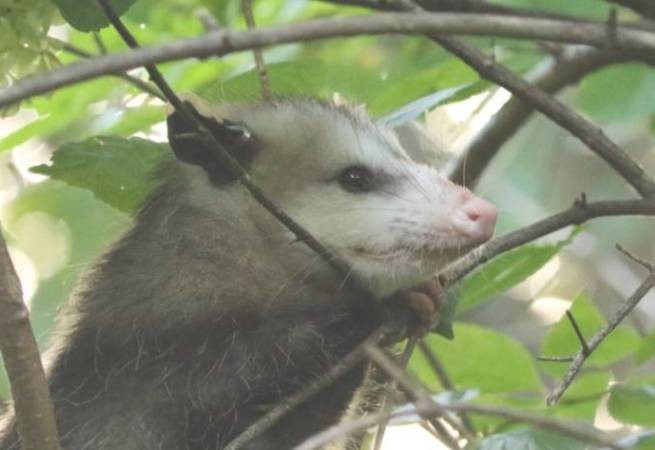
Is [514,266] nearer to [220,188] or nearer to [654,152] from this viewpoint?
[220,188]

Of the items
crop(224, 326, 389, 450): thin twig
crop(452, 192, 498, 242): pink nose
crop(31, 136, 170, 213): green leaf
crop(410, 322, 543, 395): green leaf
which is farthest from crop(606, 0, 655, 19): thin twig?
crop(31, 136, 170, 213): green leaf

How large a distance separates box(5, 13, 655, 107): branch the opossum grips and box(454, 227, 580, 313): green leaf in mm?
963

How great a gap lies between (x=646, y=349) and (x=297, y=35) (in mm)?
1306

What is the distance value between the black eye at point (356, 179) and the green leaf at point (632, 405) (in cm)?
70

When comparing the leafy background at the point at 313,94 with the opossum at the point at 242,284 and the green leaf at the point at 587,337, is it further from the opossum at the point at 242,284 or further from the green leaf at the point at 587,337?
Answer: the opossum at the point at 242,284

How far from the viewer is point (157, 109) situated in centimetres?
290

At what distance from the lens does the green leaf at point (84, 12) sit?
204cm

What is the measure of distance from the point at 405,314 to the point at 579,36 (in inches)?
40.9

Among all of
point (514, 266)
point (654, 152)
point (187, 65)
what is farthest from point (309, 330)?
point (654, 152)

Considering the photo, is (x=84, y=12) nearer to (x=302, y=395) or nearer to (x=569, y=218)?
(x=302, y=395)

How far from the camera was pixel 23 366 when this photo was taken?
192cm

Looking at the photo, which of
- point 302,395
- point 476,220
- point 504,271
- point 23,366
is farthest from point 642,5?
point 23,366

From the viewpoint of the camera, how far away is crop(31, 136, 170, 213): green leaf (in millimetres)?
2500

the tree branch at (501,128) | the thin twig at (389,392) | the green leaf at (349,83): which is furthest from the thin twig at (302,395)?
the tree branch at (501,128)
